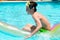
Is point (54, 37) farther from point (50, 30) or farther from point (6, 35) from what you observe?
point (6, 35)

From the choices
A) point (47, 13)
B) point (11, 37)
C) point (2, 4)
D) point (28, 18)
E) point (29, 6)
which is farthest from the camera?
point (2, 4)

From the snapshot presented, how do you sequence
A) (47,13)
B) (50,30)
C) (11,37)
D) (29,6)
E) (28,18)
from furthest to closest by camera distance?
(47,13), (28,18), (11,37), (50,30), (29,6)

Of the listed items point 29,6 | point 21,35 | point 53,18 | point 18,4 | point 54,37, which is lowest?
point 54,37

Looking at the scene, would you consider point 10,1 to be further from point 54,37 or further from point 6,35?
point 54,37

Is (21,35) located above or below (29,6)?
below

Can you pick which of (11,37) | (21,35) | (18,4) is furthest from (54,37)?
(18,4)

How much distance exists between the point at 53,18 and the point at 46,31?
8.83ft

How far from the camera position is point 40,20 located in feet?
11.4

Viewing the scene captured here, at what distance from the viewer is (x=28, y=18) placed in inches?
241

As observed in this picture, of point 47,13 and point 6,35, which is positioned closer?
point 6,35

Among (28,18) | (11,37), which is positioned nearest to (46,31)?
(11,37)

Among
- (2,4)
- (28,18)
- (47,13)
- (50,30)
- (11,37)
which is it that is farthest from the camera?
(2,4)

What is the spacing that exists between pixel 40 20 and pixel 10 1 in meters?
5.73

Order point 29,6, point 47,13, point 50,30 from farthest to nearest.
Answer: point 47,13, point 50,30, point 29,6
